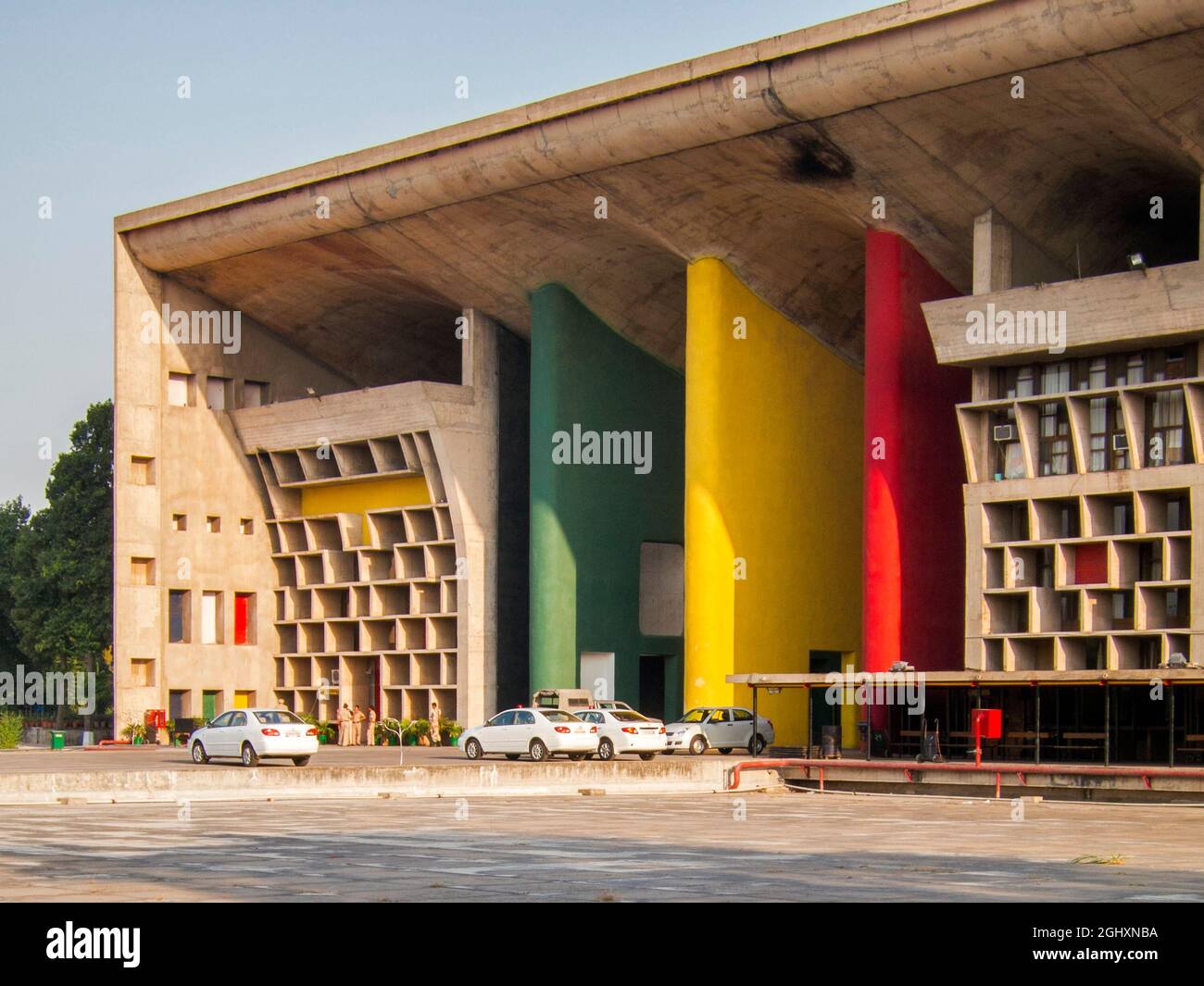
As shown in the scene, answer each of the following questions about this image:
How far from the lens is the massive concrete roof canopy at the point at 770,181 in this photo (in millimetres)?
40094

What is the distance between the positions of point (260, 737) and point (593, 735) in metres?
7.86

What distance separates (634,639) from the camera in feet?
192

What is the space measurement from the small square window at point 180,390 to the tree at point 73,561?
11.8 meters

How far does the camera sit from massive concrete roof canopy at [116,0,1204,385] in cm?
4009

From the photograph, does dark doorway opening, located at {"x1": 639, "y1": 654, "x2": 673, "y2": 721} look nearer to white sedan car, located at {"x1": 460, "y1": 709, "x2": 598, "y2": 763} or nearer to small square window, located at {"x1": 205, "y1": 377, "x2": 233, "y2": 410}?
white sedan car, located at {"x1": 460, "y1": 709, "x2": 598, "y2": 763}

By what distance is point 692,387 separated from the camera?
51719mm

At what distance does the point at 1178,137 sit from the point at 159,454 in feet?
123

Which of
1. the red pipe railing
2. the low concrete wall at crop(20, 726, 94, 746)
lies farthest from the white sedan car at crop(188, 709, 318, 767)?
the low concrete wall at crop(20, 726, 94, 746)

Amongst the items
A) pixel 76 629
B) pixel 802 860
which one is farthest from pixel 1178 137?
pixel 76 629

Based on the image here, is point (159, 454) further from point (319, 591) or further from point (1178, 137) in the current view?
point (1178, 137)

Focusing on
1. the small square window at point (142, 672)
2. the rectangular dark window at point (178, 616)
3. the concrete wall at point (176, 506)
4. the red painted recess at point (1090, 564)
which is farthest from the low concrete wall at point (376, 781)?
the rectangular dark window at point (178, 616)

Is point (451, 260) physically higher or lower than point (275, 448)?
higher

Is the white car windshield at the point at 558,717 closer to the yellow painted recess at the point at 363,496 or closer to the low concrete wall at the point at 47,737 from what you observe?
the yellow painted recess at the point at 363,496

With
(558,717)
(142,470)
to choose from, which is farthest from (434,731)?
(558,717)
